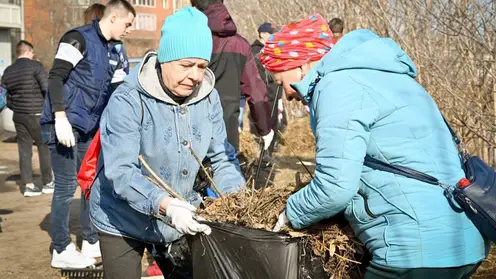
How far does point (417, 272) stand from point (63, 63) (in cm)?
362

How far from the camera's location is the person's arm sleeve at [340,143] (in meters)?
2.33

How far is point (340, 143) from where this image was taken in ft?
7.64

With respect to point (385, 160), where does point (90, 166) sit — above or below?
below

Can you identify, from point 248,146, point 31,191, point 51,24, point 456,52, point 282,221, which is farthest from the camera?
point 51,24

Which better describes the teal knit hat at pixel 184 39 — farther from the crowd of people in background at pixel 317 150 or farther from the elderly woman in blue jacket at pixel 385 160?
the elderly woman in blue jacket at pixel 385 160

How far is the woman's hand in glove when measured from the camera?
279 centimetres

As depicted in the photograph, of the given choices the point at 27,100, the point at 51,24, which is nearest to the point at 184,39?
the point at 27,100

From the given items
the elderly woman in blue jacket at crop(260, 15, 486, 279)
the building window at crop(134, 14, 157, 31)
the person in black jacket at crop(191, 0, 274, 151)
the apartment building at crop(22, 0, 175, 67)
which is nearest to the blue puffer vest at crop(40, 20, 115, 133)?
the person in black jacket at crop(191, 0, 274, 151)

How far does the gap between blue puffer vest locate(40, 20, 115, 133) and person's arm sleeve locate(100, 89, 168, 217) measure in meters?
2.42

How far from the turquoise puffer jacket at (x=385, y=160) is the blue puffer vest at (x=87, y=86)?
10.7 ft

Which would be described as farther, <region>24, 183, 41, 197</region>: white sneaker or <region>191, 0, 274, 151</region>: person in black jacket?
<region>24, 183, 41, 197</region>: white sneaker

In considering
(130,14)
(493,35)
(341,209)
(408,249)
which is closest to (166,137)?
(341,209)

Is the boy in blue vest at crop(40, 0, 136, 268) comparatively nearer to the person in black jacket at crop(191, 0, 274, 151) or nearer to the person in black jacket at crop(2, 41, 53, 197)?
the person in black jacket at crop(191, 0, 274, 151)

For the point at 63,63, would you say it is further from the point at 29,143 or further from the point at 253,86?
the point at 29,143
